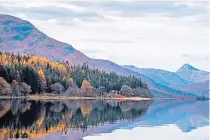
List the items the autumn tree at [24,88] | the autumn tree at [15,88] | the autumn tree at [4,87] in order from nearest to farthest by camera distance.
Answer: the autumn tree at [4,87], the autumn tree at [15,88], the autumn tree at [24,88]

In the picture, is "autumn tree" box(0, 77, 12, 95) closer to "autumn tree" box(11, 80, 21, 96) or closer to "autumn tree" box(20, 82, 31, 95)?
"autumn tree" box(11, 80, 21, 96)

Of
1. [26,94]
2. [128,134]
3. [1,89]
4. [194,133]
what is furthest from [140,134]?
[26,94]

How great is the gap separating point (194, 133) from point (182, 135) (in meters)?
6.06

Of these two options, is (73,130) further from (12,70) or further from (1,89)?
(12,70)

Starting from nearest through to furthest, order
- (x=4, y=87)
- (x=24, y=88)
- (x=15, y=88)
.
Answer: (x=4, y=87) → (x=15, y=88) → (x=24, y=88)

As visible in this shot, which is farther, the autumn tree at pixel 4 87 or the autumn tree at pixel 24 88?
the autumn tree at pixel 24 88

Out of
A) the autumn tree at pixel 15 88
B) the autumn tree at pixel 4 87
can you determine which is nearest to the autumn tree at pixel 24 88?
→ the autumn tree at pixel 15 88

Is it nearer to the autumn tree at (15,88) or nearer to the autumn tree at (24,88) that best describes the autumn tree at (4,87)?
the autumn tree at (15,88)

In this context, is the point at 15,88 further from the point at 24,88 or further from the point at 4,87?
the point at 4,87

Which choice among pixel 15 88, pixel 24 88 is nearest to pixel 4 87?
pixel 15 88

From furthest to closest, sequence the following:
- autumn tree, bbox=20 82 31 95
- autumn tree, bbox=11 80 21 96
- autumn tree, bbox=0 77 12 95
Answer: autumn tree, bbox=20 82 31 95, autumn tree, bbox=11 80 21 96, autumn tree, bbox=0 77 12 95

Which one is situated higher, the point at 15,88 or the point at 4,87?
the point at 4,87

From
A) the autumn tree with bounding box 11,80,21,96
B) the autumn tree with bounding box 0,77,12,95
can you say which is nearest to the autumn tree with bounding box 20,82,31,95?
the autumn tree with bounding box 11,80,21,96

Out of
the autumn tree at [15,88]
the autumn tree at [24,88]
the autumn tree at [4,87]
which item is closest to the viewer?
the autumn tree at [4,87]
